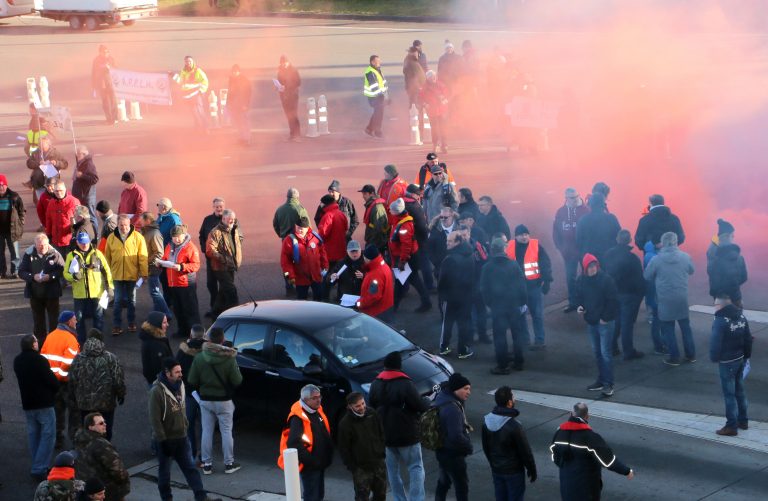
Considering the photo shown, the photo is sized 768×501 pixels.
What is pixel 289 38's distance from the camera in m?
36.2

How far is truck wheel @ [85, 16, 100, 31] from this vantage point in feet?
132

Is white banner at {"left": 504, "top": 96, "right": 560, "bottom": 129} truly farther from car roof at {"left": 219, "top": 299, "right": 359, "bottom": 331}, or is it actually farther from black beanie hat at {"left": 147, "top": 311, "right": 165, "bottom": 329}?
black beanie hat at {"left": 147, "top": 311, "right": 165, "bottom": 329}

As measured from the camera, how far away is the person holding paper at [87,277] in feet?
46.5

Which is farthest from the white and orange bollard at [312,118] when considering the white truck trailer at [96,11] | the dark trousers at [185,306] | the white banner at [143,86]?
the white truck trailer at [96,11]

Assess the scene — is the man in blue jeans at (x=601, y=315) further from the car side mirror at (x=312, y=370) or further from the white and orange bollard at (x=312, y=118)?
the white and orange bollard at (x=312, y=118)

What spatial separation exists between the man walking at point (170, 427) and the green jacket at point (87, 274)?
406cm

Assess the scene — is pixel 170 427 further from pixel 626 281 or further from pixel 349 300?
pixel 626 281

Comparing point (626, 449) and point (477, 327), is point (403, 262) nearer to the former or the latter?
point (477, 327)

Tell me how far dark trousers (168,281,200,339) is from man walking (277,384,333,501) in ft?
17.5

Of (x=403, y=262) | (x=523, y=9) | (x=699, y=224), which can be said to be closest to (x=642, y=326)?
(x=403, y=262)

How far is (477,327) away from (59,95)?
20.7m

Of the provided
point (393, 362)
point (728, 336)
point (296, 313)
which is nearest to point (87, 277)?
point (296, 313)

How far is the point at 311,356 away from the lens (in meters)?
11.7

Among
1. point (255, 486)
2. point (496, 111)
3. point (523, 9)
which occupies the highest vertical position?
point (523, 9)
